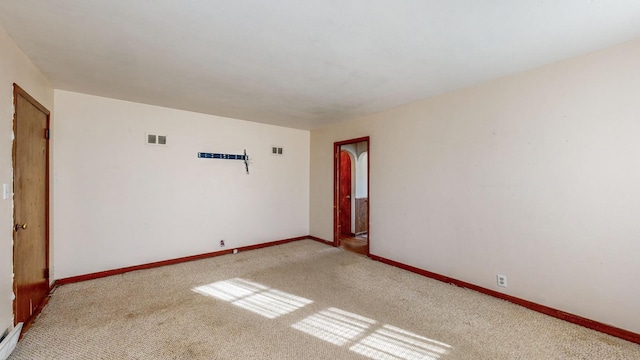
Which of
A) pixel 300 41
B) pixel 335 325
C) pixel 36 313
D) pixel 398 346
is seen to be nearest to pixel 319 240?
pixel 335 325

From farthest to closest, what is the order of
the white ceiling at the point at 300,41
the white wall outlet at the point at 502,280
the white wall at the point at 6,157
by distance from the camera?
1. the white wall outlet at the point at 502,280
2. the white wall at the point at 6,157
3. the white ceiling at the point at 300,41

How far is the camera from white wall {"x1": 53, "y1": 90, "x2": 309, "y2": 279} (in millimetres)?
3223

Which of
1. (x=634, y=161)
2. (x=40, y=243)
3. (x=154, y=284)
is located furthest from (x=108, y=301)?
(x=634, y=161)

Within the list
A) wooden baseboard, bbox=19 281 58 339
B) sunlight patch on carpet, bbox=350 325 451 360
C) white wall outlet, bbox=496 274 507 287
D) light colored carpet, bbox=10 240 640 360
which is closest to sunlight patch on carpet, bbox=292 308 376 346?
light colored carpet, bbox=10 240 640 360

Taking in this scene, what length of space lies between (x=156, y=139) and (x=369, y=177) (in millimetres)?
3328

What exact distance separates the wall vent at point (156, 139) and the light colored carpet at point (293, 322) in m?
1.85

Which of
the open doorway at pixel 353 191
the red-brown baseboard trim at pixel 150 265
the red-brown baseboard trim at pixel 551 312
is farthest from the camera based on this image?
the open doorway at pixel 353 191

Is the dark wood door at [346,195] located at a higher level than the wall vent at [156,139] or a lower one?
lower

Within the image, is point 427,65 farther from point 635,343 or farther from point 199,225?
point 199,225

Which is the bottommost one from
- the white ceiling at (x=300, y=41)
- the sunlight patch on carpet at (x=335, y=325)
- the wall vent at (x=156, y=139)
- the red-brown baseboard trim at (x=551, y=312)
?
the sunlight patch on carpet at (x=335, y=325)

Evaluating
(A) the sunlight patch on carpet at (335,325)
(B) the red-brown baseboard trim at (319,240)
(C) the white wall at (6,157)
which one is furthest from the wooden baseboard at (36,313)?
(B) the red-brown baseboard trim at (319,240)

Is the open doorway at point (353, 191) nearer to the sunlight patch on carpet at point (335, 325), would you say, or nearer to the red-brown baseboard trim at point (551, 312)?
the red-brown baseboard trim at point (551, 312)

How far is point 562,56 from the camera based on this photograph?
2.32 meters

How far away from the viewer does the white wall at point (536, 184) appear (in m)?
2.12
